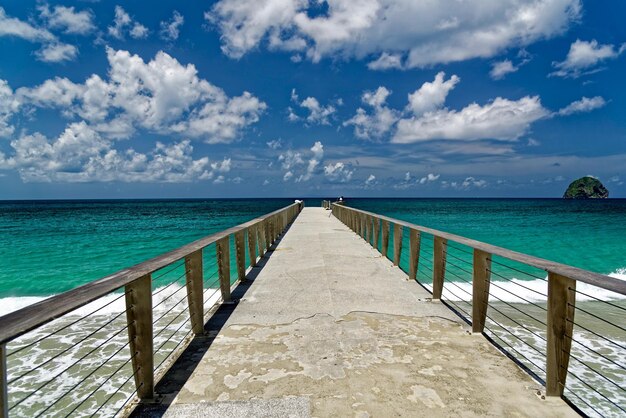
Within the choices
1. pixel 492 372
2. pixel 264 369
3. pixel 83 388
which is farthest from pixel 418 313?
pixel 83 388

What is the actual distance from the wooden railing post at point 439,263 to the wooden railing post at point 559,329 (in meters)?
2.26

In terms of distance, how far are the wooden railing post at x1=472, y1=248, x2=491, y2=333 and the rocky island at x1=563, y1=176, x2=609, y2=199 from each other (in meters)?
205

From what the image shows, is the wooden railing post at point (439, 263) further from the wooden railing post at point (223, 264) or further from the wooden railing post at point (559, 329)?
the wooden railing post at point (223, 264)

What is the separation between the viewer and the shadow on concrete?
262cm

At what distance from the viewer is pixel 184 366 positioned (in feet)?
10.7

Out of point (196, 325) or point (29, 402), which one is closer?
point (196, 325)

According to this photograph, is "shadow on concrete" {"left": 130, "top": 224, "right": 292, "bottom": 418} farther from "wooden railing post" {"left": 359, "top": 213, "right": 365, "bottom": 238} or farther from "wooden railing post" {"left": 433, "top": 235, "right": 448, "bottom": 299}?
"wooden railing post" {"left": 359, "top": 213, "right": 365, "bottom": 238}

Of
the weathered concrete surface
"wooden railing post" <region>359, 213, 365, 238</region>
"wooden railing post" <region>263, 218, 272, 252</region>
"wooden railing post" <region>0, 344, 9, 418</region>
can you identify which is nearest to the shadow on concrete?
the weathered concrete surface

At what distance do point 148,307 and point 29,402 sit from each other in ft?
9.54

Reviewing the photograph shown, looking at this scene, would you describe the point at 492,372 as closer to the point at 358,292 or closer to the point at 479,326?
the point at 479,326

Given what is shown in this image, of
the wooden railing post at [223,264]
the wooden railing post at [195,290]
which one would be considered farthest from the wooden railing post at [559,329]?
the wooden railing post at [223,264]

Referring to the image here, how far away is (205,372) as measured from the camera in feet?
10.3

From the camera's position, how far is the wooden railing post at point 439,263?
16.5 ft

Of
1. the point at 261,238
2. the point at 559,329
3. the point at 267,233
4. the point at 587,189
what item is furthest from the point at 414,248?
the point at 587,189
